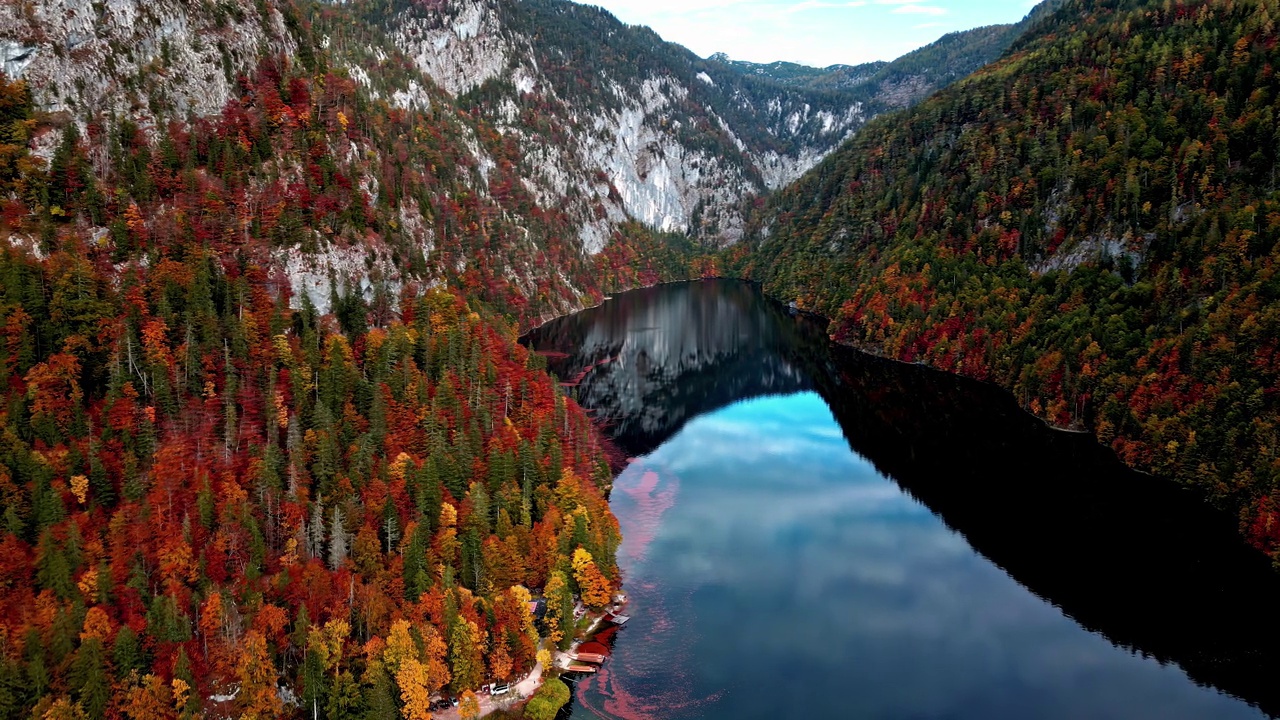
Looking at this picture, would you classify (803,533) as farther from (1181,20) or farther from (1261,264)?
(1181,20)

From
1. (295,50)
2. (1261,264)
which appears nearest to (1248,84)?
(1261,264)

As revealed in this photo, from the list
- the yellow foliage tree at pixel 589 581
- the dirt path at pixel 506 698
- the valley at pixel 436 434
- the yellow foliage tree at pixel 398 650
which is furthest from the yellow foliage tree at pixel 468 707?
the yellow foliage tree at pixel 589 581

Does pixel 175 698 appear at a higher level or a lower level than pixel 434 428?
lower

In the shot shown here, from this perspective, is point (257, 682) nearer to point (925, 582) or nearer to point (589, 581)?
point (589, 581)

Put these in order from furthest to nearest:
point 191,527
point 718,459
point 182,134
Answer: point 718,459 < point 182,134 < point 191,527

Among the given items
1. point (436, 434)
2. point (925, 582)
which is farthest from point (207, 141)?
point (925, 582)
